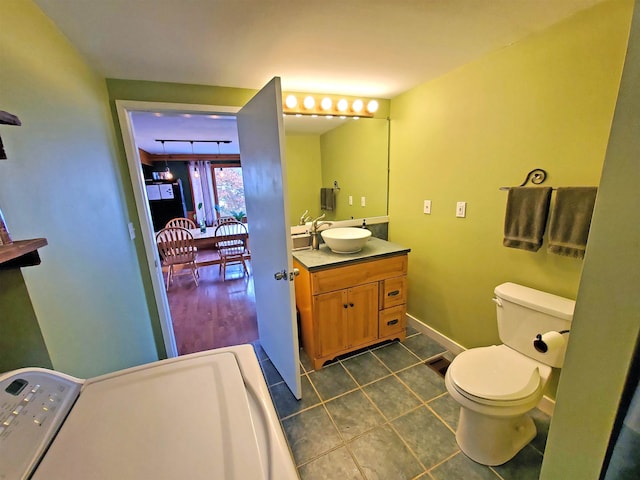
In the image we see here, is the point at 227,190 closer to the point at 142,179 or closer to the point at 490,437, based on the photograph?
the point at 142,179

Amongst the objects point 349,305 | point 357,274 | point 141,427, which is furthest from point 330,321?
point 141,427

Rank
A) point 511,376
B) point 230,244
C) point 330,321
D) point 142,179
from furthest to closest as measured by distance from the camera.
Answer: point 230,244 < point 330,321 < point 142,179 < point 511,376

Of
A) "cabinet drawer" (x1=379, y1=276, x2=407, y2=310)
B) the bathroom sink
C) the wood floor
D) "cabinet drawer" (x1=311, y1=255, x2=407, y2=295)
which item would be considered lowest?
the wood floor

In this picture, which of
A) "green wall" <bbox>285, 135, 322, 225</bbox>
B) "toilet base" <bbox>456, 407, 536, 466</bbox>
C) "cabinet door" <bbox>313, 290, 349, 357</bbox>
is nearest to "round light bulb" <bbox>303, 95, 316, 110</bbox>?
"green wall" <bbox>285, 135, 322, 225</bbox>

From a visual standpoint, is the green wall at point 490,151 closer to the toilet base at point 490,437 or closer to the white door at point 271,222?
the toilet base at point 490,437

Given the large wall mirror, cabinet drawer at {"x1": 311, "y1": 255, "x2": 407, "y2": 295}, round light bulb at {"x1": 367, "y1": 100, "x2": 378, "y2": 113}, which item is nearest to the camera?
cabinet drawer at {"x1": 311, "y1": 255, "x2": 407, "y2": 295}

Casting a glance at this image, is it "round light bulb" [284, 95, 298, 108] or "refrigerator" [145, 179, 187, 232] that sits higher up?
"round light bulb" [284, 95, 298, 108]

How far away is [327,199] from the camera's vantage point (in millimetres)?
2594

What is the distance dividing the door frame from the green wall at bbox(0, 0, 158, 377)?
0.15 metres

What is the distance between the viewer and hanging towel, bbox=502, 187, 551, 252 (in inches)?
54.3

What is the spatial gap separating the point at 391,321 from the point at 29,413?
2.08 meters

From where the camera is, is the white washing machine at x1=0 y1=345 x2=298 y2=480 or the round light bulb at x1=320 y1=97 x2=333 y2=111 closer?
the white washing machine at x1=0 y1=345 x2=298 y2=480

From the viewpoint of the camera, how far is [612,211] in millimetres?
590

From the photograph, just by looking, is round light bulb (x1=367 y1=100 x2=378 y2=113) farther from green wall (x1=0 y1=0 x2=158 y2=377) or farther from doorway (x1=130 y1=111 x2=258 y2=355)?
green wall (x1=0 y1=0 x2=158 y2=377)
